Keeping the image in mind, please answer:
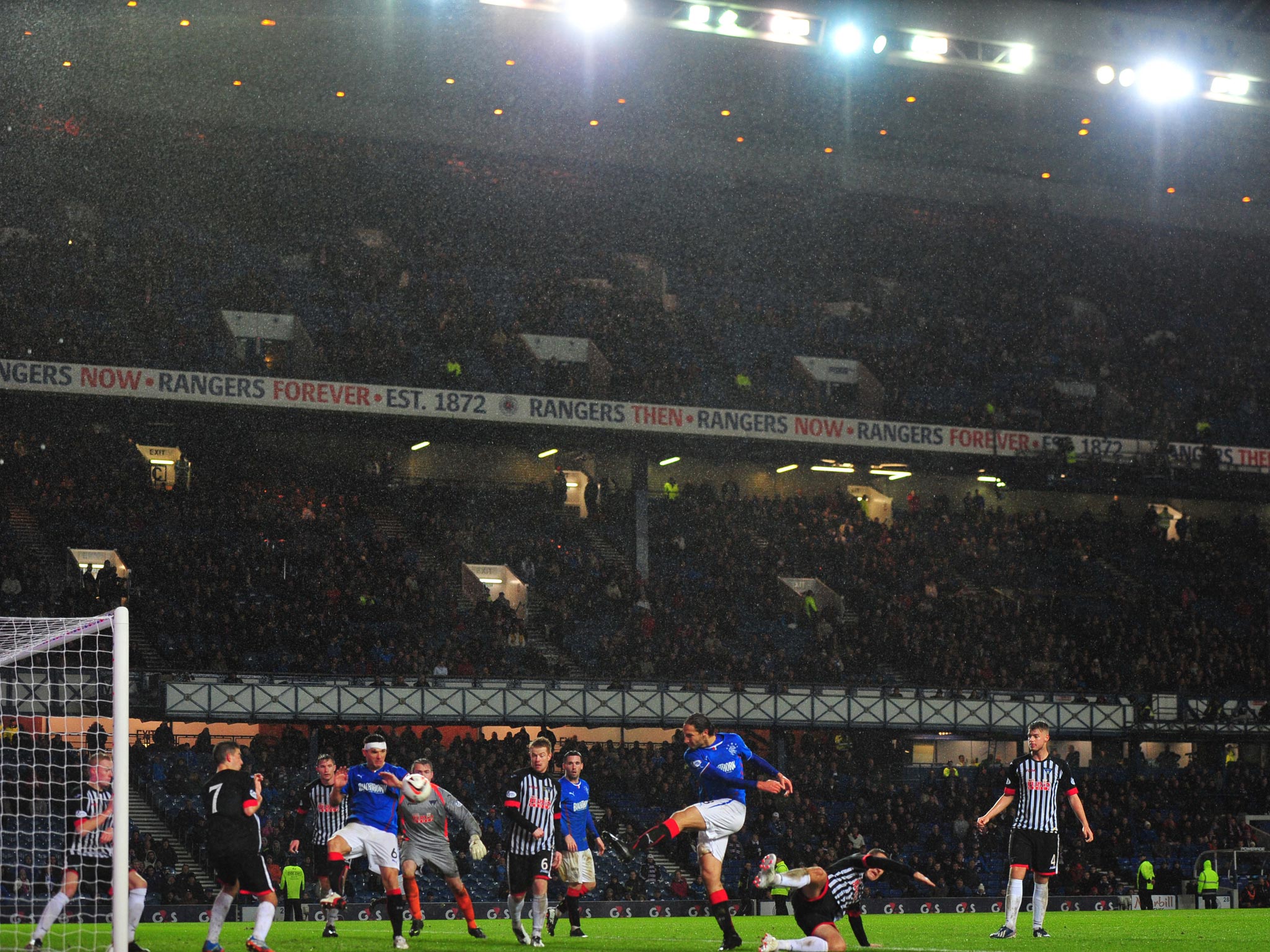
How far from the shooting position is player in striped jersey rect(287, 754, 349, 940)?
56.2 ft

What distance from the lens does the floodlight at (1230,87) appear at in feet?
125

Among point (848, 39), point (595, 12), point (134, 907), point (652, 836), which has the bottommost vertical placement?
point (134, 907)

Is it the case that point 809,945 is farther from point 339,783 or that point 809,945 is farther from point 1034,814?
point 339,783

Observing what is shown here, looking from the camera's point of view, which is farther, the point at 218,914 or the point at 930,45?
the point at 930,45

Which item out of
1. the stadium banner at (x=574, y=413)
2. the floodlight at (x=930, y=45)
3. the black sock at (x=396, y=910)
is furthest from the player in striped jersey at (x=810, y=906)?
the stadium banner at (x=574, y=413)

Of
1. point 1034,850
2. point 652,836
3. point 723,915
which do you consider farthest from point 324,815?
Answer: point 1034,850

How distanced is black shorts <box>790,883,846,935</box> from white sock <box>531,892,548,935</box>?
156 inches

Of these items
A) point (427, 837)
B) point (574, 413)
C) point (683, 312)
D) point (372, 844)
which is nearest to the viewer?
point (372, 844)

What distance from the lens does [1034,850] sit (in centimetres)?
1678

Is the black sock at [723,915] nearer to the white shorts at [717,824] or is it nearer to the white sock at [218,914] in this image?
the white shorts at [717,824]

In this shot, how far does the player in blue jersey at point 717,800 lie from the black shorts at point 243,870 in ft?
10.1

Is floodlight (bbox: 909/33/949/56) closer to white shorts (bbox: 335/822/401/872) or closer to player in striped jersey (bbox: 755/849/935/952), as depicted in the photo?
white shorts (bbox: 335/822/401/872)

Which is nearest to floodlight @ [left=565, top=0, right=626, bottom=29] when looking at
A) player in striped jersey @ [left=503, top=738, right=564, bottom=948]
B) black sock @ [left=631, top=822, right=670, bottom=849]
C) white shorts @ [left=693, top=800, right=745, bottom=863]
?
player in striped jersey @ [left=503, top=738, right=564, bottom=948]

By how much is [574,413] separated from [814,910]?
108 feet
